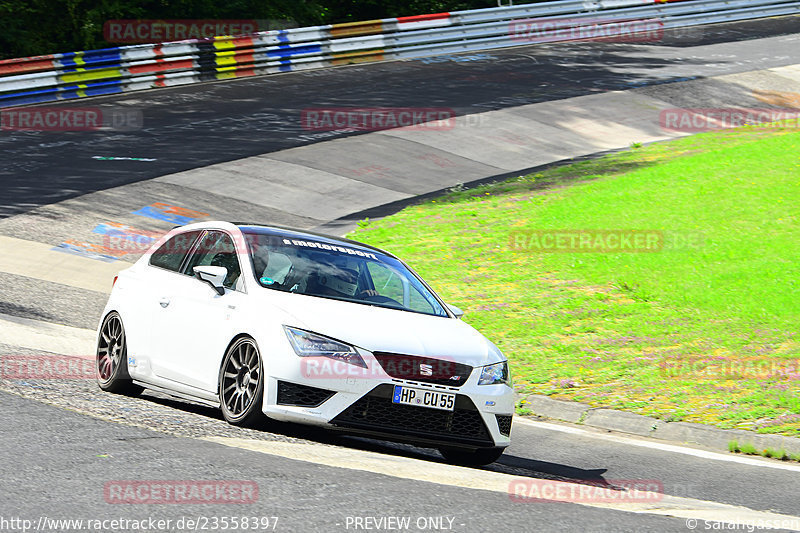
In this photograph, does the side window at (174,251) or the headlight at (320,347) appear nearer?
the headlight at (320,347)

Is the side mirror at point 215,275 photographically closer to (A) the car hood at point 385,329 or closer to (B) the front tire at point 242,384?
(A) the car hood at point 385,329

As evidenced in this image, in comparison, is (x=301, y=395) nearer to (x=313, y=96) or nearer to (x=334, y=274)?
(x=334, y=274)

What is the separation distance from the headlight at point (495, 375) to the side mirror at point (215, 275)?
6.91 ft

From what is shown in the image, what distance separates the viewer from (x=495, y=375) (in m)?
7.71

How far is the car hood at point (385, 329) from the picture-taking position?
734 cm

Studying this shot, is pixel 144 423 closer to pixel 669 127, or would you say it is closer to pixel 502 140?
pixel 502 140

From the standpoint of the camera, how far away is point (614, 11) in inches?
1462

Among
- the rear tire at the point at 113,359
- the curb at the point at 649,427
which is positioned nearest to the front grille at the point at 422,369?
the curb at the point at 649,427

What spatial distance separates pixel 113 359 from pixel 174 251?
3.54 feet

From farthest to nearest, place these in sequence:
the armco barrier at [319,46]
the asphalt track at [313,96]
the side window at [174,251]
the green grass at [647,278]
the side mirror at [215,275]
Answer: the armco barrier at [319,46] → the asphalt track at [313,96] → the green grass at [647,278] → the side window at [174,251] → the side mirror at [215,275]

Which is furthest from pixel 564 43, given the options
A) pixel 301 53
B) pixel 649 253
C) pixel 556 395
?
pixel 556 395

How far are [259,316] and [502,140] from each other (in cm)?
1730

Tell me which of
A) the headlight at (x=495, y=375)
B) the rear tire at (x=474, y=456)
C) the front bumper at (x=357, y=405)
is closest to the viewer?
the front bumper at (x=357, y=405)

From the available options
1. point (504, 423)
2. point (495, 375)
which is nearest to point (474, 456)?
point (504, 423)
